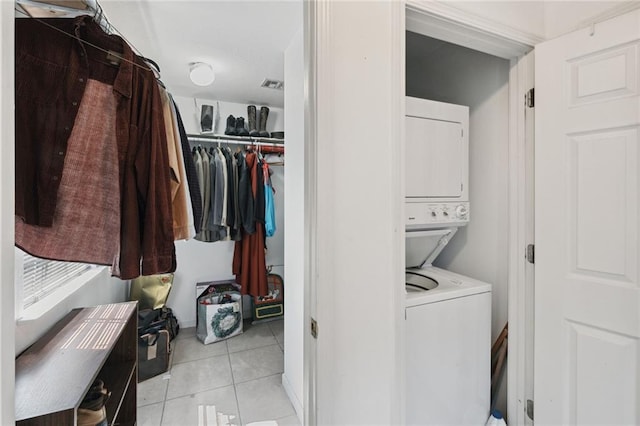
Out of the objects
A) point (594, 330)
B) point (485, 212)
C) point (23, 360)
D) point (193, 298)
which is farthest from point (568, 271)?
point (193, 298)

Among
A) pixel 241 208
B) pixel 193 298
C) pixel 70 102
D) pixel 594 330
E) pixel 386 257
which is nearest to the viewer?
pixel 70 102

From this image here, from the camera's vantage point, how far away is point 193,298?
3316 mm

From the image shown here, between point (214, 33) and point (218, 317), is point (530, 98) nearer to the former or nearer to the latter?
point (214, 33)

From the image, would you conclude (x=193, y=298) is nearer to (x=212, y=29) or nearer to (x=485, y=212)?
(x=212, y=29)

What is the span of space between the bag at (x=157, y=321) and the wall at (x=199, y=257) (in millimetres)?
220

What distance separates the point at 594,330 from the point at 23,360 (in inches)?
93.9

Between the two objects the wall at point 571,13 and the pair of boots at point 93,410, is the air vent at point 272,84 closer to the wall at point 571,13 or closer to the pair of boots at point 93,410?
the wall at point 571,13

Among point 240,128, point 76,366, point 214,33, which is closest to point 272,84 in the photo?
point 240,128

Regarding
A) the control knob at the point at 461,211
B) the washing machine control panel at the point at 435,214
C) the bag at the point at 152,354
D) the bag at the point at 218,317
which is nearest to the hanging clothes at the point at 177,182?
the washing machine control panel at the point at 435,214

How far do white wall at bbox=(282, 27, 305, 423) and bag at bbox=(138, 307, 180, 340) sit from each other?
1153 millimetres

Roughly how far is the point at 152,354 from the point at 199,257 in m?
1.20

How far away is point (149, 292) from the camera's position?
285cm

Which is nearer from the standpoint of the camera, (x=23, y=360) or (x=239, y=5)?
(x=23, y=360)

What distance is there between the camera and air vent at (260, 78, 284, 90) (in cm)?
274
